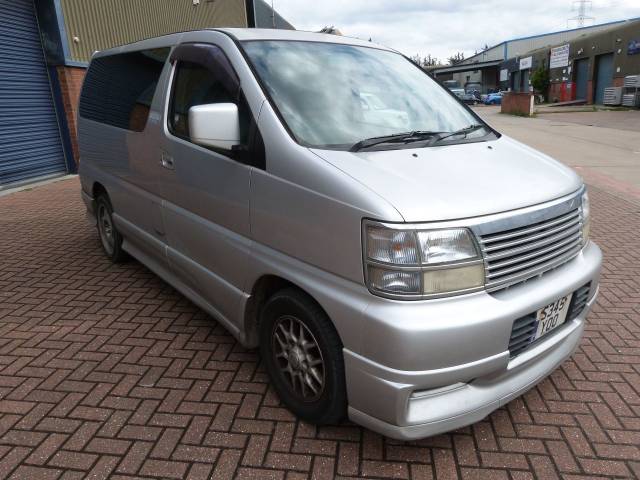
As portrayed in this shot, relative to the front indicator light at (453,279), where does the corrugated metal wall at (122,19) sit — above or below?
above

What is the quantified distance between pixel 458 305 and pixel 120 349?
240 cm

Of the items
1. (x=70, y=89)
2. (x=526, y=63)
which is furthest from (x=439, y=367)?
(x=526, y=63)

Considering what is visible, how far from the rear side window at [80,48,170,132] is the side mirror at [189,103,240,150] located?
4.20 ft

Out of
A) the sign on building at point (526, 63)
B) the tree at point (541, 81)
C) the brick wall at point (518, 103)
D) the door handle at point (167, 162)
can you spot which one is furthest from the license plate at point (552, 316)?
the sign on building at point (526, 63)

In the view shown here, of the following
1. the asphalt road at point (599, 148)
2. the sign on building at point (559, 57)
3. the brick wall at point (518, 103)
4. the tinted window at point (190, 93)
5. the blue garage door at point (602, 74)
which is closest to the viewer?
the tinted window at point (190, 93)

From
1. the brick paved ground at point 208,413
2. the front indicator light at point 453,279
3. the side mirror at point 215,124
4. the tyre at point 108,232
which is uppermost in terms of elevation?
the side mirror at point 215,124

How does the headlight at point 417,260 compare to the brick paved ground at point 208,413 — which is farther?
the brick paved ground at point 208,413

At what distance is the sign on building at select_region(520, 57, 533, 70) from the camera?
5375cm

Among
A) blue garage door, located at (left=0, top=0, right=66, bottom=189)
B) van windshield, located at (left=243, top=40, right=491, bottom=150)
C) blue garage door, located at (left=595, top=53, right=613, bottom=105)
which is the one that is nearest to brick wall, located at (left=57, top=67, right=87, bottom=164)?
blue garage door, located at (left=0, top=0, right=66, bottom=189)

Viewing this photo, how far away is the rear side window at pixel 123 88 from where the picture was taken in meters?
3.80

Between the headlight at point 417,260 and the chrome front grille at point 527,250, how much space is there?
10 centimetres

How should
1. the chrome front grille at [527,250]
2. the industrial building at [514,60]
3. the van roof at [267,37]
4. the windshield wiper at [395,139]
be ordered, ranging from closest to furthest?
the chrome front grille at [527,250]
the windshield wiper at [395,139]
the van roof at [267,37]
the industrial building at [514,60]

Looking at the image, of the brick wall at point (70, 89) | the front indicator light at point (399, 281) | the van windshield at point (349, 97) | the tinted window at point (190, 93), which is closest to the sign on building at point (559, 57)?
the brick wall at point (70, 89)

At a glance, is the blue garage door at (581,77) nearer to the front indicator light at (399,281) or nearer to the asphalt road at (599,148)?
the asphalt road at (599,148)
